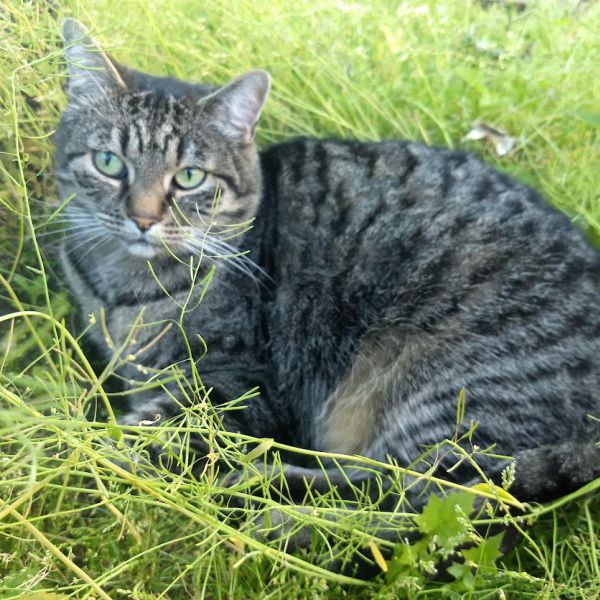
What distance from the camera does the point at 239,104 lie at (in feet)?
7.09

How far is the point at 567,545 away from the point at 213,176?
150 centimetres

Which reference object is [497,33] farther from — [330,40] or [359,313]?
[359,313]

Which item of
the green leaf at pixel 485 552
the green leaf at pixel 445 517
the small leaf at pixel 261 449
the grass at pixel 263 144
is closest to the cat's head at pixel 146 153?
the grass at pixel 263 144

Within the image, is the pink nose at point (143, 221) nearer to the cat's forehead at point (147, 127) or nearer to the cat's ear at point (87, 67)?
the cat's forehead at point (147, 127)

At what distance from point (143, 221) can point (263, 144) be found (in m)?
0.97

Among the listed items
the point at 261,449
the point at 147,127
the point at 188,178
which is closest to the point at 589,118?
the point at 188,178

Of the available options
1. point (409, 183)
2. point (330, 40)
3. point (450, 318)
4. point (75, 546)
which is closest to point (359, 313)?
point (450, 318)

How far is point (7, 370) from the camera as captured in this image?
74.1 inches

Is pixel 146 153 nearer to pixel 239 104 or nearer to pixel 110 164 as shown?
pixel 110 164

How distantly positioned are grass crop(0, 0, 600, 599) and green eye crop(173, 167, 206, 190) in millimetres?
432

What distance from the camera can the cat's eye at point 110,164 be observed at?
2.07 m

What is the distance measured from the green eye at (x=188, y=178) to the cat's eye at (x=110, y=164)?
0.17m

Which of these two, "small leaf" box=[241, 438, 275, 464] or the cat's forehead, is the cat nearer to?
the cat's forehead

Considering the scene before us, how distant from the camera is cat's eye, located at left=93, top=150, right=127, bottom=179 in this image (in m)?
2.07
